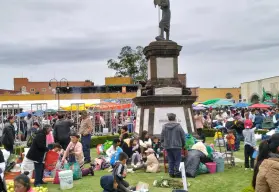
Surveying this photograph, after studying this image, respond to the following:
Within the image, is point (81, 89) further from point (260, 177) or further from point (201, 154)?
point (260, 177)

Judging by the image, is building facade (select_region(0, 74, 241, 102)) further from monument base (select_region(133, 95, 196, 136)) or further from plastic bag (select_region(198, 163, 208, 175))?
plastic bag (select_region(198, 163, 208, 175))

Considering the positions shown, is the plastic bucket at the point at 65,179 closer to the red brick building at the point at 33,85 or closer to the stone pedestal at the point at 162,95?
the stone pedestal at the point at 162,95

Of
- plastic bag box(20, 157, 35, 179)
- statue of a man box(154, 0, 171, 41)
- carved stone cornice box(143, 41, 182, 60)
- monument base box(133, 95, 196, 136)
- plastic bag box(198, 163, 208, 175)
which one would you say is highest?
statue of a man box(154, 0, 171, 41)

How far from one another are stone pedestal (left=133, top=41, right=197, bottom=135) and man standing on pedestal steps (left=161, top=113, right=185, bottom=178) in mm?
4003

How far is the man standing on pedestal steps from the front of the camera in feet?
32.2

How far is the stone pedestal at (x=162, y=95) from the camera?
14084mm

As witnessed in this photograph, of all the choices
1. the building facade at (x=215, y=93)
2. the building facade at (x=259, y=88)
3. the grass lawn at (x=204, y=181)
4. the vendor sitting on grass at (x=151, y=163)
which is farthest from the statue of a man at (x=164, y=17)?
the building facade at (x=215, y=93)

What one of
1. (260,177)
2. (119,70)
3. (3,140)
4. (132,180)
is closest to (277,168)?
(260,177)

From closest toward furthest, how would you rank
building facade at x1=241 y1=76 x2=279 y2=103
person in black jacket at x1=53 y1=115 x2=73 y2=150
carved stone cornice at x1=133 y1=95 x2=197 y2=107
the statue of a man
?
1. person in black jacket at x1=53 y1=115 x2=73 y2=150
2. carved stone cornice at x1=133 y1=95 x2=197 y2=107
3. the statue of a man
4. building facade at x1=241 y1=76 x2=279 y2=103

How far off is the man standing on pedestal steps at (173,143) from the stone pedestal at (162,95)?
13.1ft

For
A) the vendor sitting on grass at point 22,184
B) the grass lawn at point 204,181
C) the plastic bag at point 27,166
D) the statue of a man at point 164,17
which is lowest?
the grass lawn at point 204,181

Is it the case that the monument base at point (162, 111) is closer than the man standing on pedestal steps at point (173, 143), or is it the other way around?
the man standing on pedestal steps at point (173, 143)

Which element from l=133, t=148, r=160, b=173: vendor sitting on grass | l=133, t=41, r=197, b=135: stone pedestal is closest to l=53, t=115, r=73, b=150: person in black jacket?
l=133, t=148, r=160, b=173: vendor sitting on grass

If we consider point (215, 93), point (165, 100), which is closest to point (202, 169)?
point (165, 100)
